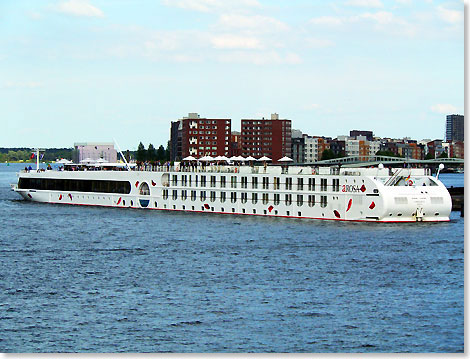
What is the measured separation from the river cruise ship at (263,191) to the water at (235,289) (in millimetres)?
2668

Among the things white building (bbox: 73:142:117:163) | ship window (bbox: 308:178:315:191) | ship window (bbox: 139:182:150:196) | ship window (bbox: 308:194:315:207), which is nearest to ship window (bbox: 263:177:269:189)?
ship window (bbox: 308:178:315:191)

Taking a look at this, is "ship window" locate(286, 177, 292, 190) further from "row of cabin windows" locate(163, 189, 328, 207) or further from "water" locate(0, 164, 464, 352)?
"water" locate(0, 164, 464, 352)

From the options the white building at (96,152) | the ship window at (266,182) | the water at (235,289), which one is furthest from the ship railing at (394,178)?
the white building at (96,152)

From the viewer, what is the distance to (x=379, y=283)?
49250 millimetres

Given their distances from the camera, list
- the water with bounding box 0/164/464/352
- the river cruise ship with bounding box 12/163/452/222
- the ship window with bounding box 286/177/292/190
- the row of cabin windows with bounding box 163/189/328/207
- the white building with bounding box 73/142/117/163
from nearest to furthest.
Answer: the water with bounding box 0/164/464/352, the river cruise ship with bounding box 12/163/452/222, the row of cabin windows with bounding box 163/189/328/207, the ship window with bounding box 286/177/292/190, the white building with bounding box 73/142/117/163

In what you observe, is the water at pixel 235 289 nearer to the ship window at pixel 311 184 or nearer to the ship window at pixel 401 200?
the ship window at pixel 401 200

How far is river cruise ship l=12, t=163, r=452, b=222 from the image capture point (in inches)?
3041

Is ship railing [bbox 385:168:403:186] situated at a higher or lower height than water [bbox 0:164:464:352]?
higher

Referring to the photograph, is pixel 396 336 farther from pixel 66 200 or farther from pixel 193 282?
pixel 66 200

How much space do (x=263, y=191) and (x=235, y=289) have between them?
4125 cm

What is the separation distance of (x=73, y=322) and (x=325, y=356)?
1303 cm

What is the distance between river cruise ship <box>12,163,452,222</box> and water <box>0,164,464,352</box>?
8.75ft

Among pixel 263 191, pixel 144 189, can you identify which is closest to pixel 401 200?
pixel 263 191

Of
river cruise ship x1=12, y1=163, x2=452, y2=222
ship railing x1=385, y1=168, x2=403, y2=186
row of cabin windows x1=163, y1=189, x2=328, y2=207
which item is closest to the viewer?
river cruise ship x1=12, y1=163, x2=452, y2=222
